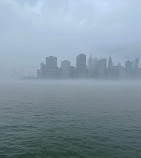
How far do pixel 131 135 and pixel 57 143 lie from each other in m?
13.0

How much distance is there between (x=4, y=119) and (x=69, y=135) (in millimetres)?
17450

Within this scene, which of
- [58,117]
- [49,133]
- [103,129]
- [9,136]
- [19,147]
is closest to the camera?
[19,147]

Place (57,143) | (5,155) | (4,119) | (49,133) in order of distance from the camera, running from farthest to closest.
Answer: (4,119) → (49,133) → (57,143) → (5,155)

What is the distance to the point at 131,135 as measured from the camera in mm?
29922

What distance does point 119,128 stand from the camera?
110 ft

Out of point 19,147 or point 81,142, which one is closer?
point 19,147

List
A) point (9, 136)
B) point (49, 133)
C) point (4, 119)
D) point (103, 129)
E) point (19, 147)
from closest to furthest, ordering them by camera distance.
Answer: point (19, 147) < point (9, 136) < point (49, 133) < point (103, 129) < point (4, 119)

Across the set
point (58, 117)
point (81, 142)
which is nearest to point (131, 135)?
point (81, 142)

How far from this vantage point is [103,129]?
32.7 meters

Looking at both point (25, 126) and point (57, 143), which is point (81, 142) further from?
point (25, 126)

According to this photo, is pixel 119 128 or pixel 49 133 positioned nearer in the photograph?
pixel 49 133

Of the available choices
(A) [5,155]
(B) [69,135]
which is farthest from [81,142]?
(A) [5,155]

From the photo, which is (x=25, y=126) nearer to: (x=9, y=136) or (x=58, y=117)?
(x=9, y=136)

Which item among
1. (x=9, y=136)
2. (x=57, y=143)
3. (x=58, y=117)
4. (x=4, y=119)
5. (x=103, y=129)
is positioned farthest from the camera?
(x=58, y=117)
